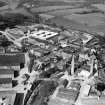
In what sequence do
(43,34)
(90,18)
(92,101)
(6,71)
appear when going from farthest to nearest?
(90,18) → (43,34) → (6,71) → (92,101)

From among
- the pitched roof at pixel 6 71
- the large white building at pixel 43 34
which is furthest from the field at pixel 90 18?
the pitched roof at pixel 6 71

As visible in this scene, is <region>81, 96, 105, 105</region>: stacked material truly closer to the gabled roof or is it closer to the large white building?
the gabled roof

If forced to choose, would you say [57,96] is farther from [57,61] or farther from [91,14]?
[91,14]

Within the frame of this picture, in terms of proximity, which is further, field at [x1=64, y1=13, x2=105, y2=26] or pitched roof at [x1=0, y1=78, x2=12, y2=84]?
field at [x1=64, y1=13, x2=105, y2=26]

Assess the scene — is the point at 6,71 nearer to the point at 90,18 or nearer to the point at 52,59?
the point at 52,59

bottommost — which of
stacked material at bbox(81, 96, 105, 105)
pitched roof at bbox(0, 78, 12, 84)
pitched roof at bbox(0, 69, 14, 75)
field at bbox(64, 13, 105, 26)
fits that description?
stacked material at bbox(81, 96, 105, 105)

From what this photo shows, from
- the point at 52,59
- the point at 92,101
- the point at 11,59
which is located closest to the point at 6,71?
the point at 11,59

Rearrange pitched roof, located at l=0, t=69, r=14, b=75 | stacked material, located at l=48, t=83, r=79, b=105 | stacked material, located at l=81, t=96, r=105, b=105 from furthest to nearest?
1. pitched roof, located at l=0, t=69, r=14, b=75
2. stacked material, located at l=48, t=83, r=79, b=105
3. stacked material, located at l=81, t=96, r=105, b=105

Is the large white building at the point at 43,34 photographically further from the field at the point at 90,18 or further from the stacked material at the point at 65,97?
the stacked material at the point at 65,97

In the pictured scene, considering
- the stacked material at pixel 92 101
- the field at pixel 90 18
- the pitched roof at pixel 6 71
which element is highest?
the field at pixel 90 18

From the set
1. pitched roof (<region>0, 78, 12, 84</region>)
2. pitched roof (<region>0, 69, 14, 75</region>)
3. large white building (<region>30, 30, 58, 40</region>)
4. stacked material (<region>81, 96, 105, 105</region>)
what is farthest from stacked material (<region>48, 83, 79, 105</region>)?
large white building (<region>30, 30, 58, 40</region>)

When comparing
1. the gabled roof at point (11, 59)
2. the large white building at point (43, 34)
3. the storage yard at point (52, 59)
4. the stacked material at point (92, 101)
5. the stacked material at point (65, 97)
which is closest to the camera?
the stacked material at point (92, 101)
